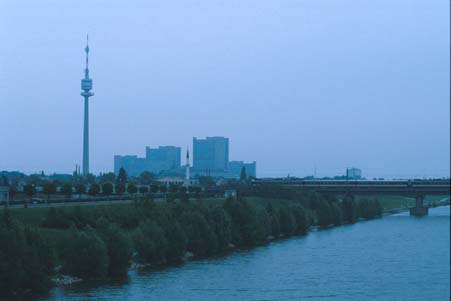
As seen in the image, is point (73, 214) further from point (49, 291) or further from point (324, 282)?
point (324, 282)

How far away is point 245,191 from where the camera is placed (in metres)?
35.4

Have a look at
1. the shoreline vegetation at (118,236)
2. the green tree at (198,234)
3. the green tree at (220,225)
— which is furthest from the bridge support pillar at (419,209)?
the green tree at (198,234)

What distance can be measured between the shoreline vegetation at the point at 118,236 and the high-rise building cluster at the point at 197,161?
158ft

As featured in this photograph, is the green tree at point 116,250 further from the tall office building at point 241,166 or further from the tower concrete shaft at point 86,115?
the tall office building at point 241,166

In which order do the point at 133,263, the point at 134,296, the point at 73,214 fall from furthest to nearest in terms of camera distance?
the point at 73,214 → the point at 133,263 → the point at 134,296

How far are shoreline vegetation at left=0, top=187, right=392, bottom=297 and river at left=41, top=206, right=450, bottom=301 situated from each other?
0.52m

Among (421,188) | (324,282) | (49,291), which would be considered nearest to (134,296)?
(49,291)

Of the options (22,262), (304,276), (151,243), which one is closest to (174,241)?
(151,243)

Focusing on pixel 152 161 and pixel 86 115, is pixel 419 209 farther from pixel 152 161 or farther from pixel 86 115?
pixel 152 161

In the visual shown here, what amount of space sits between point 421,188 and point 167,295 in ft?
88.7

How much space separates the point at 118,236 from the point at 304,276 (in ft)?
12.3

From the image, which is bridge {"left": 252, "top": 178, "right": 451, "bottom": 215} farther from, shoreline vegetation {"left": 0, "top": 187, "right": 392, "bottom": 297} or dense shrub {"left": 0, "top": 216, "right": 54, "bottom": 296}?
dense shrub {"left": 0, "top": 216, "right": 54, "bottom": 296}

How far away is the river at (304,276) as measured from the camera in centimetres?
1213

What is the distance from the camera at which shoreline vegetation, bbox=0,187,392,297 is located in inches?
482
